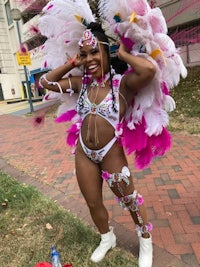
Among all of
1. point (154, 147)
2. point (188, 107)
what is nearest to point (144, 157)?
point (154, 147)

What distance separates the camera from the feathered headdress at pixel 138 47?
67.0 inches

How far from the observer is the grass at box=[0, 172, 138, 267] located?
2.49 meters

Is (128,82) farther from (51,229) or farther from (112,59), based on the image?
(51,229)

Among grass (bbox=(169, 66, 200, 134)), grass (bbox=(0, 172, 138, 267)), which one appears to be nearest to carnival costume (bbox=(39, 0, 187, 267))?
grass (bbox=(0, 172, 138, 267))

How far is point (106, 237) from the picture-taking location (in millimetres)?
2453

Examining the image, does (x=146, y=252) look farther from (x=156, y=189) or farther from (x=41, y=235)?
(x=156, y=189)

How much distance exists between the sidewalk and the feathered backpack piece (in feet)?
2.91

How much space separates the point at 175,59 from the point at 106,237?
165 cm

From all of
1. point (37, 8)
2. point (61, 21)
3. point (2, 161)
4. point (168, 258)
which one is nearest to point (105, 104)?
point (61, 21)

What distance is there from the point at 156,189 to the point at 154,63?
7.25 ft

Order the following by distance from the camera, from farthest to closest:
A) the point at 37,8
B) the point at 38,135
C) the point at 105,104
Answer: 1. the point at 38,135
2. the point at 37,8
3. the point at 105,104

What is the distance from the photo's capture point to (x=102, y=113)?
1993mm

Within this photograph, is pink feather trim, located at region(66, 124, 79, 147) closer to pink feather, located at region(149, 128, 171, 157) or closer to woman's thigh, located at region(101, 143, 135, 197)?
woman's thigh, located at region(101, 143, 135, 197)

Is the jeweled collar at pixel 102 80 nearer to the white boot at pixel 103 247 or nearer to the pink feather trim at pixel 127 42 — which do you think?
the pink feather trim at pixel 127 42
